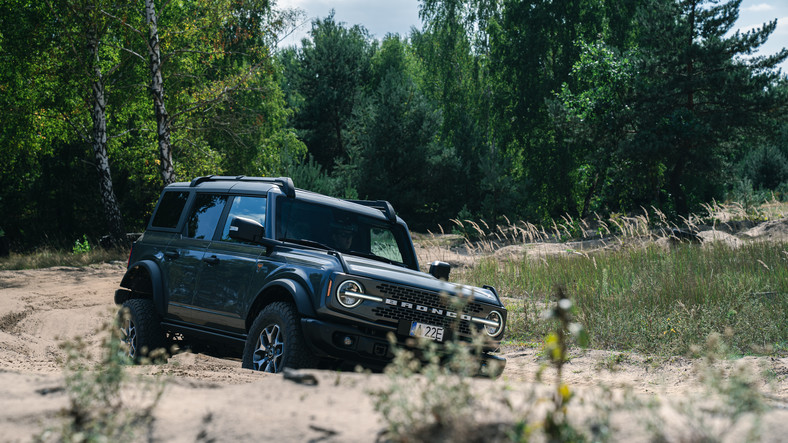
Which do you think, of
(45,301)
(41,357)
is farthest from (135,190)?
(41,357)

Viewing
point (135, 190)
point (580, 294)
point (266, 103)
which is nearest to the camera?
point (580, 294)

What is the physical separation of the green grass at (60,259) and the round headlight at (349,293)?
548 inches

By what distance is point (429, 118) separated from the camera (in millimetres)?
31672

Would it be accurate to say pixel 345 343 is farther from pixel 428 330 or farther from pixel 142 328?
pixel 142 328

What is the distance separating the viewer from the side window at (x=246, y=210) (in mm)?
6809

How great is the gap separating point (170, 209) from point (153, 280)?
3.38 ft

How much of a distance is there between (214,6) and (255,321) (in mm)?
17256

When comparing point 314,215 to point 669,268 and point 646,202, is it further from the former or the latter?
point 646,202

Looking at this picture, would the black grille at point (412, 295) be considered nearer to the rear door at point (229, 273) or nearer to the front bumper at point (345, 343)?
the front bumper at point (345, 343)

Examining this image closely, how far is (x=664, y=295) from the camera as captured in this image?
948 cm

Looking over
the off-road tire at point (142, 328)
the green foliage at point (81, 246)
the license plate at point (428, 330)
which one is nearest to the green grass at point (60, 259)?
the green foliage at point (81, 246)

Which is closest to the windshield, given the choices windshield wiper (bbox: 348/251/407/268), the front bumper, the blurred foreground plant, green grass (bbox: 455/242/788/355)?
windshield wiper (bbox: 348/251/407/268)

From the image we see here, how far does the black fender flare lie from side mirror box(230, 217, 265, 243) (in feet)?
5.25

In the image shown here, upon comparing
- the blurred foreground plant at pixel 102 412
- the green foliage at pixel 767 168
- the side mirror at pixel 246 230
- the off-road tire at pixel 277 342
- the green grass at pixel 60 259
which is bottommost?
the green grass at pixel 60 259
